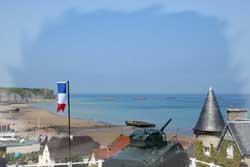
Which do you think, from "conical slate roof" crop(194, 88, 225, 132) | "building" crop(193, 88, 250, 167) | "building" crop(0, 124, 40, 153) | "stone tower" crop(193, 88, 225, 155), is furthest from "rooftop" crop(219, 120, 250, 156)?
"building" crop(0, 124, 40, 153)

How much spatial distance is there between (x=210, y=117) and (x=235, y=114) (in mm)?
1185

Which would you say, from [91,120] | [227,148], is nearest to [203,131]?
[227,148]

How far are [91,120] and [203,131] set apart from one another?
77.6 ft

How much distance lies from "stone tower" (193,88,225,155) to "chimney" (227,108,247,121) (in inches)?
23.7

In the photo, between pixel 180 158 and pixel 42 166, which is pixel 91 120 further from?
pixel 180 158

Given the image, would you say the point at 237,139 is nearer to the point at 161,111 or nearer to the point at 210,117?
the point at 210,117

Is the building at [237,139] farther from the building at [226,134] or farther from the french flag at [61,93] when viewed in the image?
the french flag at [61,93]

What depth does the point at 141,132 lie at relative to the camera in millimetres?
2816

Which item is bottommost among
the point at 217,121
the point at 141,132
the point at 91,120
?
the point at 91,120

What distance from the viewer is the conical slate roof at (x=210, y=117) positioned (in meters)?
9.86

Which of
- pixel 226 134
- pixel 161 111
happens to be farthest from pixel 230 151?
pixel 161 111

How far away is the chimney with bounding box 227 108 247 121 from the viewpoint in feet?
29.3

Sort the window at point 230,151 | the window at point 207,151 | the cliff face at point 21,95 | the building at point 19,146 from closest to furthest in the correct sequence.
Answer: the window at point 230,151 < the window at point 207,151 < the building at point 19,146 < the cliff face at point 21,95

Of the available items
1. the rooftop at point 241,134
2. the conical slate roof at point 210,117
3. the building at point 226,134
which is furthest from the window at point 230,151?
the conical slate roof at point 210,117
